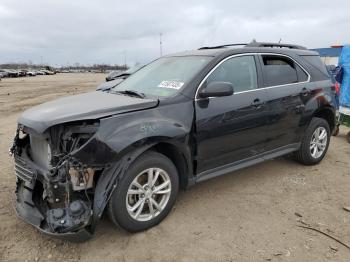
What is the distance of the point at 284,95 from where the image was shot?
190 inches

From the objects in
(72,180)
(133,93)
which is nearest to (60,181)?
(72,180)

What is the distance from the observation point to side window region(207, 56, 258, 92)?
13.8ft

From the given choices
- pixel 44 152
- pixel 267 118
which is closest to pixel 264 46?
pixel 267 118

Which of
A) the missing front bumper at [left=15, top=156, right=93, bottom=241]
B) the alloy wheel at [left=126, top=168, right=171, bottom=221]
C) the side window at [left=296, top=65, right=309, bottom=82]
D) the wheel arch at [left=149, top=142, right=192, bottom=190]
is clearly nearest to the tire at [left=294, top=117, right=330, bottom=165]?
the side window at [left=296, top=65, right=309, bottom=82]

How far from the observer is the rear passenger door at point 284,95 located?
4711 millimetres

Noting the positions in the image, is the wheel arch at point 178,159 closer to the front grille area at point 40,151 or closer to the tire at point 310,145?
the front grille area at point 40,151

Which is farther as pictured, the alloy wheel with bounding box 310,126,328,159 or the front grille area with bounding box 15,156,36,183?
the alloy wheel with bounding box 310,126,328,159

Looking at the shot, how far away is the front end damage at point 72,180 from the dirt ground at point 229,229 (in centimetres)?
31

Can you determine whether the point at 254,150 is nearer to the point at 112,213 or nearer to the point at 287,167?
the point at 287,167

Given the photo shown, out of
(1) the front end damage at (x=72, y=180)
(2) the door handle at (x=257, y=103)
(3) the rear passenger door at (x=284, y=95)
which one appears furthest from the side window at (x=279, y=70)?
(1) the front end damage at (x=72, y=180)

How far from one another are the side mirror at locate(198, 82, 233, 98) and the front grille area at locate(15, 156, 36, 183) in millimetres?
1985

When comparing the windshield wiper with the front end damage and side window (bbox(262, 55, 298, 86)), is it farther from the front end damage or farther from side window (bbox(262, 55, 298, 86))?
side window (bbox(262, 55, 298, 86))

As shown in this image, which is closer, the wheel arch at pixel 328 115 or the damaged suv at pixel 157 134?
the damaged suv at pixel 157 134

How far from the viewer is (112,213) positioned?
3311 millimetres
